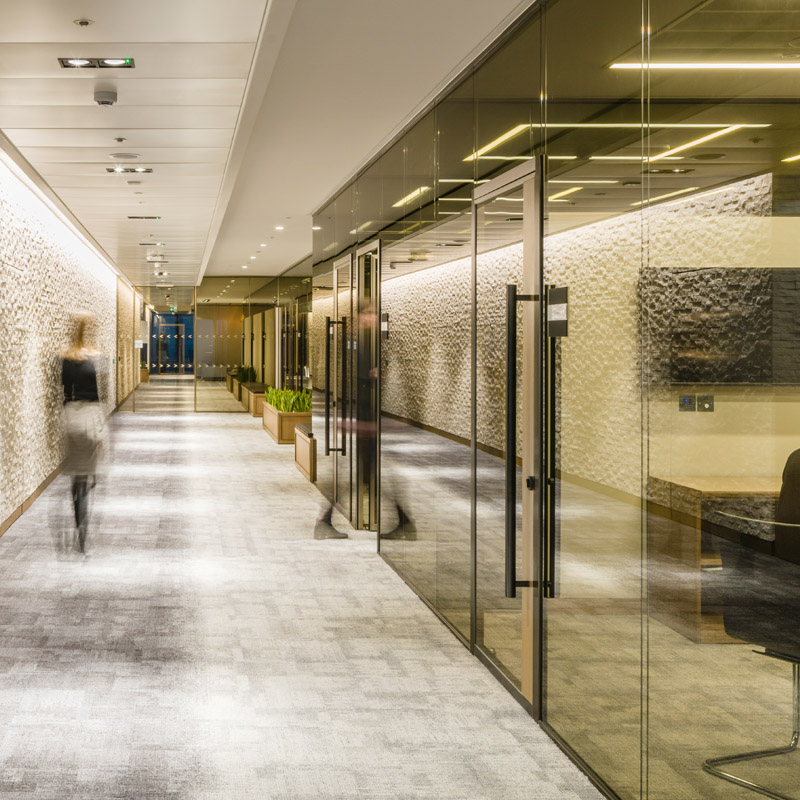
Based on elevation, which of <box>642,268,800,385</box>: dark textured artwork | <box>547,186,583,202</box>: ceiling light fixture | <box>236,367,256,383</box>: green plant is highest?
<box>547,186,583,202</box>: ceiling light fixture

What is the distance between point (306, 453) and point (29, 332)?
3.29 m

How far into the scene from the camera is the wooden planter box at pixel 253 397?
20312 mm

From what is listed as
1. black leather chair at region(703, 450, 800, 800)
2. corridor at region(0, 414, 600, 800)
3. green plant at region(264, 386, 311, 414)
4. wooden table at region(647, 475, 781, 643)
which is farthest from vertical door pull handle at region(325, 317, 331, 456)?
black leather chair at region(703, 450, 800, 800)

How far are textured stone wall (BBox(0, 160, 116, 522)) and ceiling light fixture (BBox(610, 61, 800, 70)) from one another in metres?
5.84

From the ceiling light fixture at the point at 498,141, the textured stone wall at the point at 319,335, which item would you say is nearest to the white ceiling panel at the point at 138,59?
the ceiling light fixture at the point at 498,141

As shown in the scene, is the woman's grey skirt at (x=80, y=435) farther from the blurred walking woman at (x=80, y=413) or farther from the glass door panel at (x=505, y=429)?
the glass door panel at (x=505, y=429)

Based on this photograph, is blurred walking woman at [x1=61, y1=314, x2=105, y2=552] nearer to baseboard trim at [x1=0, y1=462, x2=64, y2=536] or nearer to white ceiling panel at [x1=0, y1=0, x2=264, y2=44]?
baseboard trim at [x1=0, y1=462, x2=64, y2=536]

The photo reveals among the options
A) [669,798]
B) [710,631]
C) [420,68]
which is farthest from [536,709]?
[420,68]

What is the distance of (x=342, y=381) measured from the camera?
8.56 metres

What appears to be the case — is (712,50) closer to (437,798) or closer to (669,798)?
(669,798)

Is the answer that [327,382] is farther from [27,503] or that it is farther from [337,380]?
[27,503]

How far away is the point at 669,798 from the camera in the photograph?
2629 millimetres

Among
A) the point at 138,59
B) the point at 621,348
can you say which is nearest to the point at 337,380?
the point at 138,59

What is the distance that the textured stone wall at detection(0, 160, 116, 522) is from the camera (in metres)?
7.63
